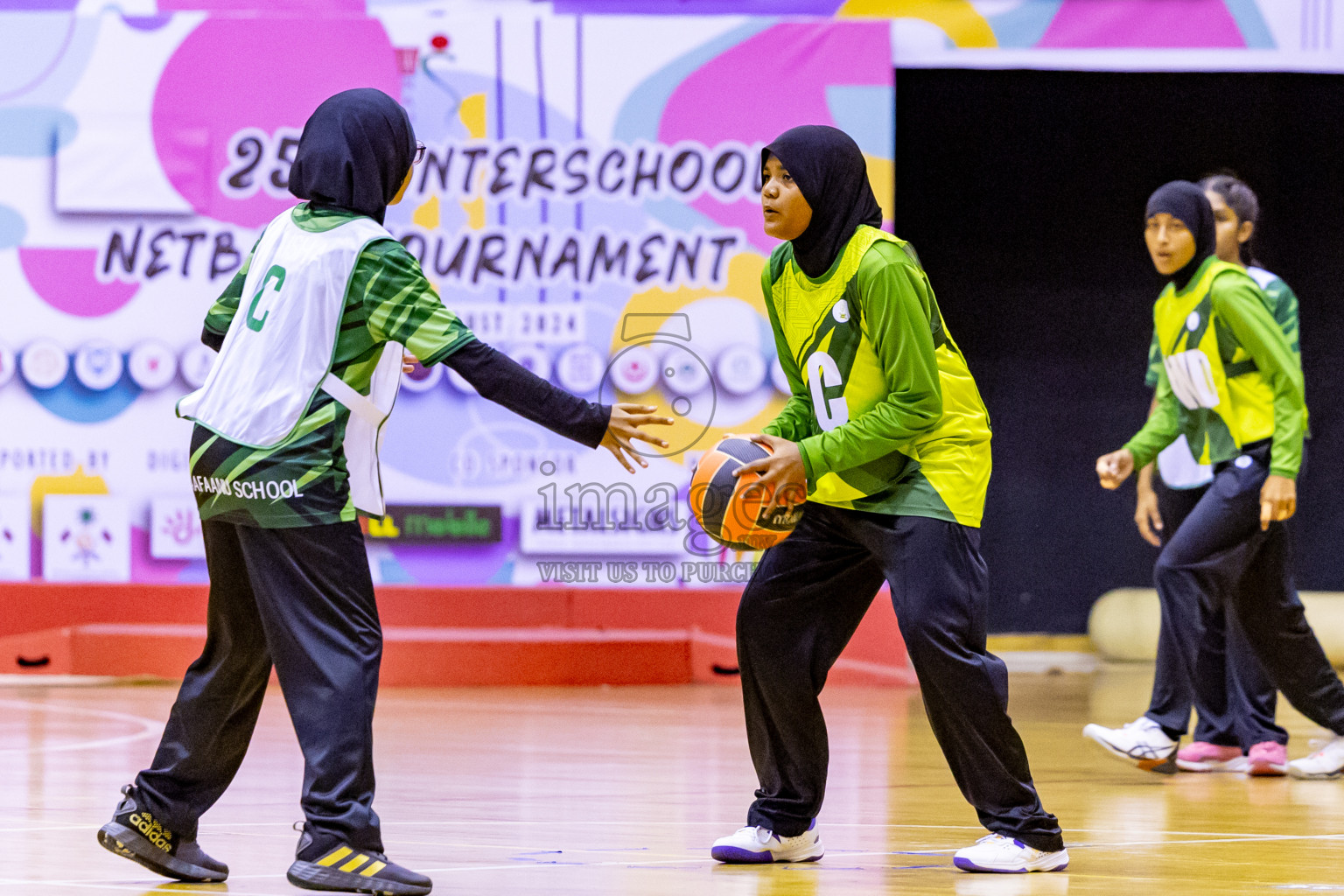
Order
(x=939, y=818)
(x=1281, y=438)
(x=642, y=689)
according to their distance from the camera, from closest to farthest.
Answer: (x=939, y=818), (x=1281, y=438), (x=642, y=689)

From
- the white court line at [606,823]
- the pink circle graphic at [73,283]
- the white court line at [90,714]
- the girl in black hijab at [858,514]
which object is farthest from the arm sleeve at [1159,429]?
the pink circle graphic at [73,283]

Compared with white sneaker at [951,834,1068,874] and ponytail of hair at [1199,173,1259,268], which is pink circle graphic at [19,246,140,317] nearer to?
ponytail of hair at [1199,173,1259,268]

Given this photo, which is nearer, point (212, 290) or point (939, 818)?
point (939, 818)

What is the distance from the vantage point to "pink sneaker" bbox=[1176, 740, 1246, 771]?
568 centimetres

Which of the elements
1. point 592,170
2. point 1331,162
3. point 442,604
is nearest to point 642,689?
point 442,604

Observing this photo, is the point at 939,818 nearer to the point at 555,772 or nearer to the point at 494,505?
the point at 555,772

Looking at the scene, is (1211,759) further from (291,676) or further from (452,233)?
(452,233)

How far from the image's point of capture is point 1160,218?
542 centimetres

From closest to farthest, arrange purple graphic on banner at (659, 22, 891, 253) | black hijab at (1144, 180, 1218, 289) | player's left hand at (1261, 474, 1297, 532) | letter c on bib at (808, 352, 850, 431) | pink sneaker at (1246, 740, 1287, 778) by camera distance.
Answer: letter c on bib at (808, 352, 850, 431) < player's left hand at (1261, 474, 1297, 532) < black hijab at (1144, 180, 1218, 289) < pink sneaker at (1246, 740, 1287, 778) < purple graphic on banner at (659, 22, 891, 253)

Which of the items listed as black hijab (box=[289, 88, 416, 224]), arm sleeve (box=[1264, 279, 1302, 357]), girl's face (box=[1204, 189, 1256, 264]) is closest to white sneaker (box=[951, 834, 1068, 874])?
black hijab (box=[289, 88, 416, 224])

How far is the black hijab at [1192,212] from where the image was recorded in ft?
17.7

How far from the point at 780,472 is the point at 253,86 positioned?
235 inches

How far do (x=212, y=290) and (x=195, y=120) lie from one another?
863mm

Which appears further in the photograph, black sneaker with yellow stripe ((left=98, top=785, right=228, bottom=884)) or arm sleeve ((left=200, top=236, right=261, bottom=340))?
arm sleeve ((left=200, top=236, right=261, bottom=340))
